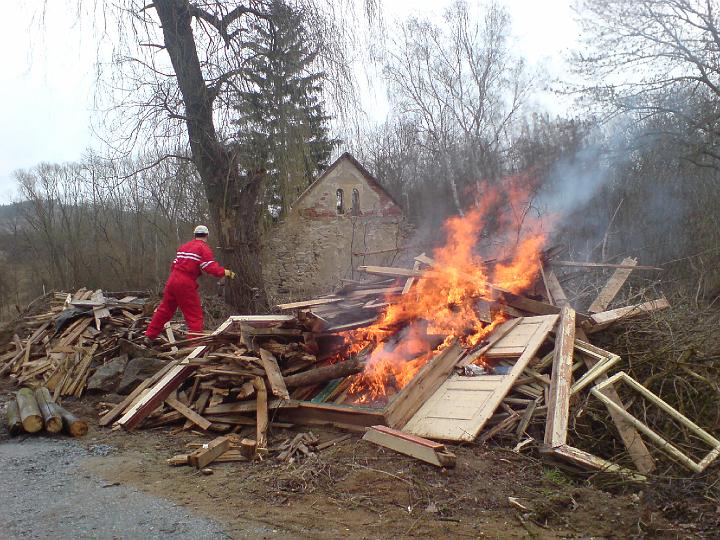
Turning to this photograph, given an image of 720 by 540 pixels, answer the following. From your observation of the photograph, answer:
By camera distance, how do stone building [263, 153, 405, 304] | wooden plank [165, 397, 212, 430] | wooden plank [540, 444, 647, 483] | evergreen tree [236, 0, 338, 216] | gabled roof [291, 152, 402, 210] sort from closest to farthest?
wooden plank [540, 444, 647, 483]
wooden plank [165, 397, 212, 430]
evergreen tree [236, 0, 338, 216]
stone building [263, 153, 405, 304]
gabled roof [291, 152, 402, 210]

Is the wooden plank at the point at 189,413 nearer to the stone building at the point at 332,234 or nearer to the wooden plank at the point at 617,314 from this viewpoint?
the wooden plank at the point at 617,314

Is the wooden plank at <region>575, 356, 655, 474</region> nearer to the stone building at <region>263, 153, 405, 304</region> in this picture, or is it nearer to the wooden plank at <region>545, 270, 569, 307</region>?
the wooden plank at <region>545, 270, 569, 307</region>

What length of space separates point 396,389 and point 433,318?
1.17 meters

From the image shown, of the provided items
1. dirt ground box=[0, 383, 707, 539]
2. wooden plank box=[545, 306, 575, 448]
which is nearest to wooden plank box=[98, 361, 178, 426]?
Answer: dirt ground box=[0, 383, 707, 539]

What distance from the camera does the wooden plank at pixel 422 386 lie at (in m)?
4.98

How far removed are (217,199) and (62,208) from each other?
1471cm

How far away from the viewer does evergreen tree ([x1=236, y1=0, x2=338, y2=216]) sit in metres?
7.85

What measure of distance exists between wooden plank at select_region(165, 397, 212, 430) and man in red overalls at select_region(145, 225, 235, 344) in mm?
1903

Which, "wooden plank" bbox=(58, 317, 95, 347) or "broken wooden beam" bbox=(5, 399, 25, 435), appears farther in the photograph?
"wooden plank" bbox=(58, 317, 95, 347)

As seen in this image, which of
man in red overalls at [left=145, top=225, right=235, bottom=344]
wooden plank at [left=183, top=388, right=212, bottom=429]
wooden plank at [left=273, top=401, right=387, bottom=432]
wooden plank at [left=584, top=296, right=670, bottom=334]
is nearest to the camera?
wooden plank at [left=273, top=401, right=387, bottom=432]

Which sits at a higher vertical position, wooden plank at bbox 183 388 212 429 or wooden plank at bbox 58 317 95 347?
wooden plank at bbox 58 317 95 347

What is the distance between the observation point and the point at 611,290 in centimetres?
767

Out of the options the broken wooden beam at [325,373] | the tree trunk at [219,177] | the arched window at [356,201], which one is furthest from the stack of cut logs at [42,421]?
the arched window at [356,201]

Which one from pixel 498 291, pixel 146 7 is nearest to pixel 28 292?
pixel 146 7
